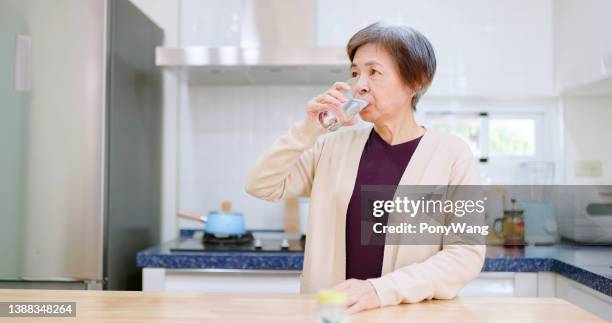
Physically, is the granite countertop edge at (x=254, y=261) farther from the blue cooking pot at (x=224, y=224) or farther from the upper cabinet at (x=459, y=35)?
the upper cabinet at (x=459, y=35)

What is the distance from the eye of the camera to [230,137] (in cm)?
262

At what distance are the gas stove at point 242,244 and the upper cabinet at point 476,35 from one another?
0.92m

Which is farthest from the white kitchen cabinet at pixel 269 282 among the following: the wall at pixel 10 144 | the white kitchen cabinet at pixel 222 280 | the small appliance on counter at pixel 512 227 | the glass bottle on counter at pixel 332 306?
the glass bottle on counter at pixel 332 306

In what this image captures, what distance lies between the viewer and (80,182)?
197 cm

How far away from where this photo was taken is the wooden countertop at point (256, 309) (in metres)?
0.90

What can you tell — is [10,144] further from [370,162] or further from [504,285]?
[504,285]

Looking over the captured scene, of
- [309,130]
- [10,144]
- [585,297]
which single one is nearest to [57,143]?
[10,144]

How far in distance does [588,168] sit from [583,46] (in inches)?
23.6

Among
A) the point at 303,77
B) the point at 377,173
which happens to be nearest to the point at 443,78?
the point at 303,77

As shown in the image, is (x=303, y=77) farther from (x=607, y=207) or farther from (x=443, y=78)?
(x=607, y=207)

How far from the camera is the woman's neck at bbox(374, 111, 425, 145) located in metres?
1.31

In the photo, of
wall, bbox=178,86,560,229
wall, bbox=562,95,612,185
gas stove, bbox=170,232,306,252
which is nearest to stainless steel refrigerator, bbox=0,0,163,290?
gas stove, bbox=170,232,306,252

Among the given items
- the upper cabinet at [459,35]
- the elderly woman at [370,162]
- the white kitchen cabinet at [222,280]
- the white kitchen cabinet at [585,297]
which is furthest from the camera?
the upper cabinet at [459,35]

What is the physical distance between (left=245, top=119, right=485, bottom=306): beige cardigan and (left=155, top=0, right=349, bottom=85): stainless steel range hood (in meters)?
0.91
